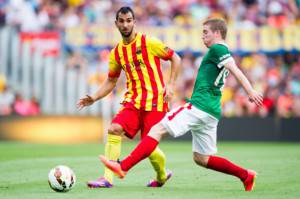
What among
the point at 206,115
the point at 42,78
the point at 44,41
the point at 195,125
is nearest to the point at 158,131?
the point at 195,125

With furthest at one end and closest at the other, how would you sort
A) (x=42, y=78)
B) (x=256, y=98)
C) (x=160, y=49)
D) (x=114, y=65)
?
(x=42, y=78), (x=114, y=65), (x=160, y=49), (x=256, y=98)

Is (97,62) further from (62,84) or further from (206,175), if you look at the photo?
(206,175)

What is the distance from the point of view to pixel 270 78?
22250mm

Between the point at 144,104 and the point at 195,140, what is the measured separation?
2.66ft

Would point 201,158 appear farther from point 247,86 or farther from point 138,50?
point 138,50

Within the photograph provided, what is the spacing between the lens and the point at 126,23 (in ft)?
30.2

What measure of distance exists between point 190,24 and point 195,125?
48.6 ft

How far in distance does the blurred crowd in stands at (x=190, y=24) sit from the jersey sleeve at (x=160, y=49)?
39.6 ft

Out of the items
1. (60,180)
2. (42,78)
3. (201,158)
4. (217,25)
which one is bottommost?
(60,180)

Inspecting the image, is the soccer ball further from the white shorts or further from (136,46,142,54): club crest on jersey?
(136,46,142,54): club crest on jersey

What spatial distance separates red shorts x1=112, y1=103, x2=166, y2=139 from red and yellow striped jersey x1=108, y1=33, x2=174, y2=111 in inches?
2.4

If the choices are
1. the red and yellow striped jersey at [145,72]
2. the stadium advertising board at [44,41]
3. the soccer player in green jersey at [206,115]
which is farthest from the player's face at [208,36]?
the stadium advertising board at [44,41]

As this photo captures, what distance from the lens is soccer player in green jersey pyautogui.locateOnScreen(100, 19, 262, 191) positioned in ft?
28.3

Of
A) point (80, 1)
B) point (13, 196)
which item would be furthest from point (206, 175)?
point (80, 1)
